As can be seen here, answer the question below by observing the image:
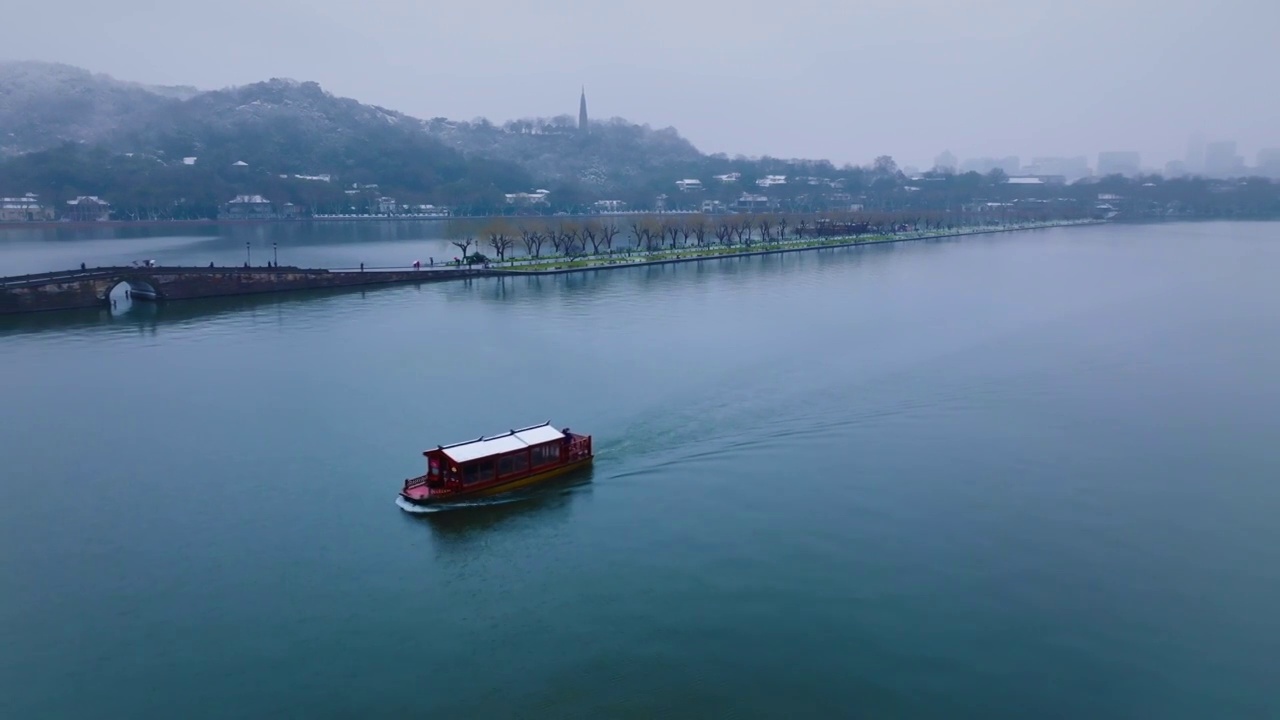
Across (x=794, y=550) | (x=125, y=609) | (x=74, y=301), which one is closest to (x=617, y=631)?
(x=794, y=550)

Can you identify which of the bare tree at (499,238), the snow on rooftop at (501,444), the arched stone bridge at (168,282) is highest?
the bare tree at (499,238)

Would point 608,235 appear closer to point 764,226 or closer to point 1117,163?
point 764,226

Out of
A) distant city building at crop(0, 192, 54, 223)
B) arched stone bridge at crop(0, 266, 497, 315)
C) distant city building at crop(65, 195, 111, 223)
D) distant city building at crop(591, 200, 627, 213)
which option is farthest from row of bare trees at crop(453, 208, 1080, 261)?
distant city building at crop(0, 192, 54, 223)

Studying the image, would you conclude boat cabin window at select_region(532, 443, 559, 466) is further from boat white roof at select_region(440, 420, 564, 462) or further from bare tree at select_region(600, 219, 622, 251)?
bare tree at select_region(600, 219, 622, 251)

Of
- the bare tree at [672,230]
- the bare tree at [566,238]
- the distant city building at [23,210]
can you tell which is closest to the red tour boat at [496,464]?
the bare tree at [566,238]

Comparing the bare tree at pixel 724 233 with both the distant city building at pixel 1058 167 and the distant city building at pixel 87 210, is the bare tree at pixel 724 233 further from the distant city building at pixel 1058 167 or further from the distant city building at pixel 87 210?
the distant city building at pixel 1058 167

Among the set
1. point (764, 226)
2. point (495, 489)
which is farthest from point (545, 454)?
point (764, 226)
